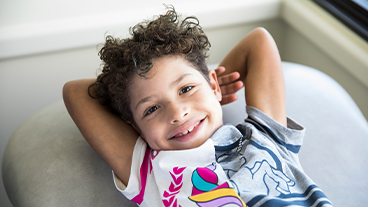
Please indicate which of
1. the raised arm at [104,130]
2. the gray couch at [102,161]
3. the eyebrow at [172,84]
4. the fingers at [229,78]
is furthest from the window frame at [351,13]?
the raised arm at [104,130]

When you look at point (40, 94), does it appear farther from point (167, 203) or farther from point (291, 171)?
point (291, 171)

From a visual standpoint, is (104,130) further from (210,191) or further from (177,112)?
(210,191)

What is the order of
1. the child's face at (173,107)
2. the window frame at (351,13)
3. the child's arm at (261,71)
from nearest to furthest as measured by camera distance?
the child's face at (173,107) < the child's arm at (261,71) < the window frame at (351,13)


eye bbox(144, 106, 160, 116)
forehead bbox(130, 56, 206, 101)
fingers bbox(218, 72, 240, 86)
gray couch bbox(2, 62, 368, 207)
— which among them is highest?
forehead bbox(130, 56, 206, 101)

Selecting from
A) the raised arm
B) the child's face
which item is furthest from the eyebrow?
the raised arm

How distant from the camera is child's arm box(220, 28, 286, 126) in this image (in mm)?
1006

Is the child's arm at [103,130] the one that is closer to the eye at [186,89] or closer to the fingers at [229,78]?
the eye at [186,89]

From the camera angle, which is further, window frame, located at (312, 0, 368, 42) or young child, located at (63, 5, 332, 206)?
window frame, located at (312, 0, 368, 42)

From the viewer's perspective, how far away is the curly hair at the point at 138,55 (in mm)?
931

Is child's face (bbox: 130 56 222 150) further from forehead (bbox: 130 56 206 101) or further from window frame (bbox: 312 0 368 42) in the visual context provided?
window frame (bbox: 312 0 368 42)

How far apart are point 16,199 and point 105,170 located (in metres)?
0.25

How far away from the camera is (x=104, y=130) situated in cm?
96

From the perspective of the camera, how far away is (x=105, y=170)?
39.0 inches

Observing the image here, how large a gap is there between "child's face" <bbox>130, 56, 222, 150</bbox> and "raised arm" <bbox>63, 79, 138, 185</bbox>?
2.7 inches
